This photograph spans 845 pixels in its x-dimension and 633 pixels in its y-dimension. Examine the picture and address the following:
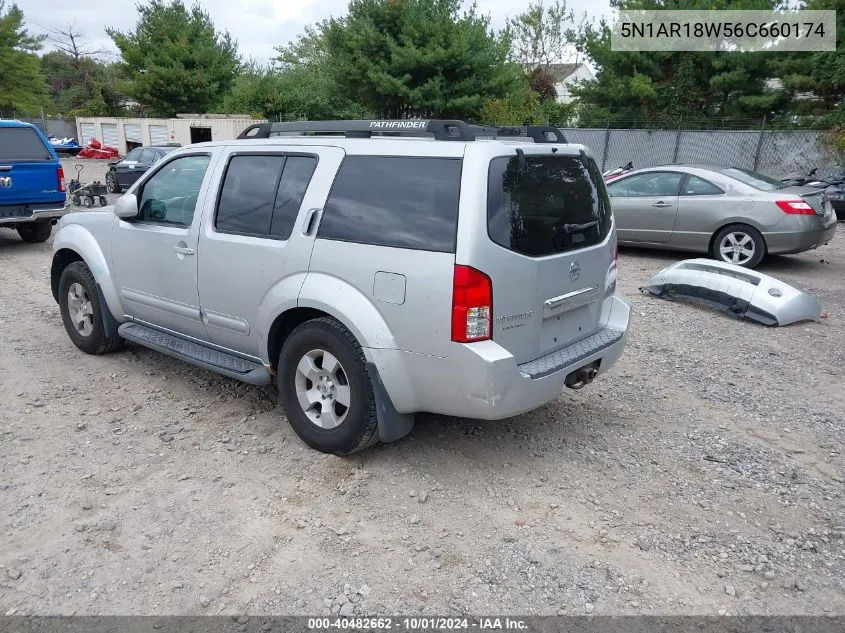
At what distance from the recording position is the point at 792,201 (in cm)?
916

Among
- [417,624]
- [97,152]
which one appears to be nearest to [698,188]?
[417,624]

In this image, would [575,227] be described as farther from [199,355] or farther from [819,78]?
[819,78]

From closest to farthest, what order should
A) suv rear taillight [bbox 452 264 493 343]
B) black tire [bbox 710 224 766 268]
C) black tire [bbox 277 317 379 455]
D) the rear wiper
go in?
suv rear taillight [bbox 452 264 493 343] → black tire [bbox 277 317 379 455] → the rear wiper → black tire [bbox 710 224 766 268]

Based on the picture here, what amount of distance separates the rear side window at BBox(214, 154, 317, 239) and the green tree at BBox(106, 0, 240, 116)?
122ft

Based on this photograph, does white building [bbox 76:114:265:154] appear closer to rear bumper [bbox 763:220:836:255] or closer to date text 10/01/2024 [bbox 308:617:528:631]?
rear bumper [bbox 763:220:836:255]

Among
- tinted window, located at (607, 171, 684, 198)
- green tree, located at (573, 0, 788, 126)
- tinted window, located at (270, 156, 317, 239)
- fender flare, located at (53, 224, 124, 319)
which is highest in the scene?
green tree, located at (573, 0, 788, 126)

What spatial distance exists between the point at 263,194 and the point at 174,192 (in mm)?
1014

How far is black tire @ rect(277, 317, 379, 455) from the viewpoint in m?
3.65

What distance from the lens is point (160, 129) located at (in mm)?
35875

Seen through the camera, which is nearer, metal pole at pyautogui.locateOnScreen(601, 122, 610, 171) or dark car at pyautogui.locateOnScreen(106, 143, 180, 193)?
dark car at pyautogui.locateOnScreen(106, 143, 180, 193)

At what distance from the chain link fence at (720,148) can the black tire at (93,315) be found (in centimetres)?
2072

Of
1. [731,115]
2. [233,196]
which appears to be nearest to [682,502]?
[233,196]

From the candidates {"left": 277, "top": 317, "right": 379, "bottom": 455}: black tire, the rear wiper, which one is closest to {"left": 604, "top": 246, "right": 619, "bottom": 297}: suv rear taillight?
the rear wiper

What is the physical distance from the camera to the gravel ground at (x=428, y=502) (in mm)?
2916
